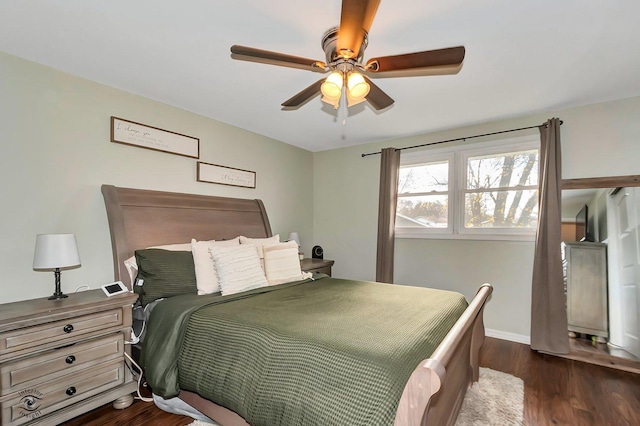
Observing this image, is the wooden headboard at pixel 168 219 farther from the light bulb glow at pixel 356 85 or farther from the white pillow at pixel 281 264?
the light bulb glow at pixel 356 85

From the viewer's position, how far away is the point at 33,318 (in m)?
1.74

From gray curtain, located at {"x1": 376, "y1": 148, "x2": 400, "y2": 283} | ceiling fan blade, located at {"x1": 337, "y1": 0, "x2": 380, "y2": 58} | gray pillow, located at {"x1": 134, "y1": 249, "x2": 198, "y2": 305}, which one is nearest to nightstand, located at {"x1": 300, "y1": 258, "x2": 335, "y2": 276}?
gray curtain, located at {"x1": 376, "y1": 148, "x2": 400, "y2": 283}

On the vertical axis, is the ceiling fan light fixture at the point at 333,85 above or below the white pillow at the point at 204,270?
above

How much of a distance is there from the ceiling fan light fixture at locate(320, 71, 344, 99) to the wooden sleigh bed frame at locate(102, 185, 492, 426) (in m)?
1.48

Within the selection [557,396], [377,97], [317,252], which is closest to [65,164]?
[377,97]

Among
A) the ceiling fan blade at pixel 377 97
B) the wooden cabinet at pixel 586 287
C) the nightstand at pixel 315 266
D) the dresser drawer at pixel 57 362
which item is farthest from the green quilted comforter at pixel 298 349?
the wooden cabinet at pixel 586 287

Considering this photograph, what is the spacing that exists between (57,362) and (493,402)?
2.93 meters

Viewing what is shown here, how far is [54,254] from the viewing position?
1.98 m

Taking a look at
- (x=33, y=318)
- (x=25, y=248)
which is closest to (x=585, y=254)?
(x=33, y=318)

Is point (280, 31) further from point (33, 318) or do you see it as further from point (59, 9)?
point (33, 318)

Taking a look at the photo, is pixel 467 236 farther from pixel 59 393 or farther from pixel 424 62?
pixel 59 393

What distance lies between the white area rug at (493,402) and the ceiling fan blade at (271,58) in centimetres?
225

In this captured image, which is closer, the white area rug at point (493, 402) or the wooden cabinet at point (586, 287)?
the white area rug at point (493, 402)

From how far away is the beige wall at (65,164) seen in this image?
213 centimetres
